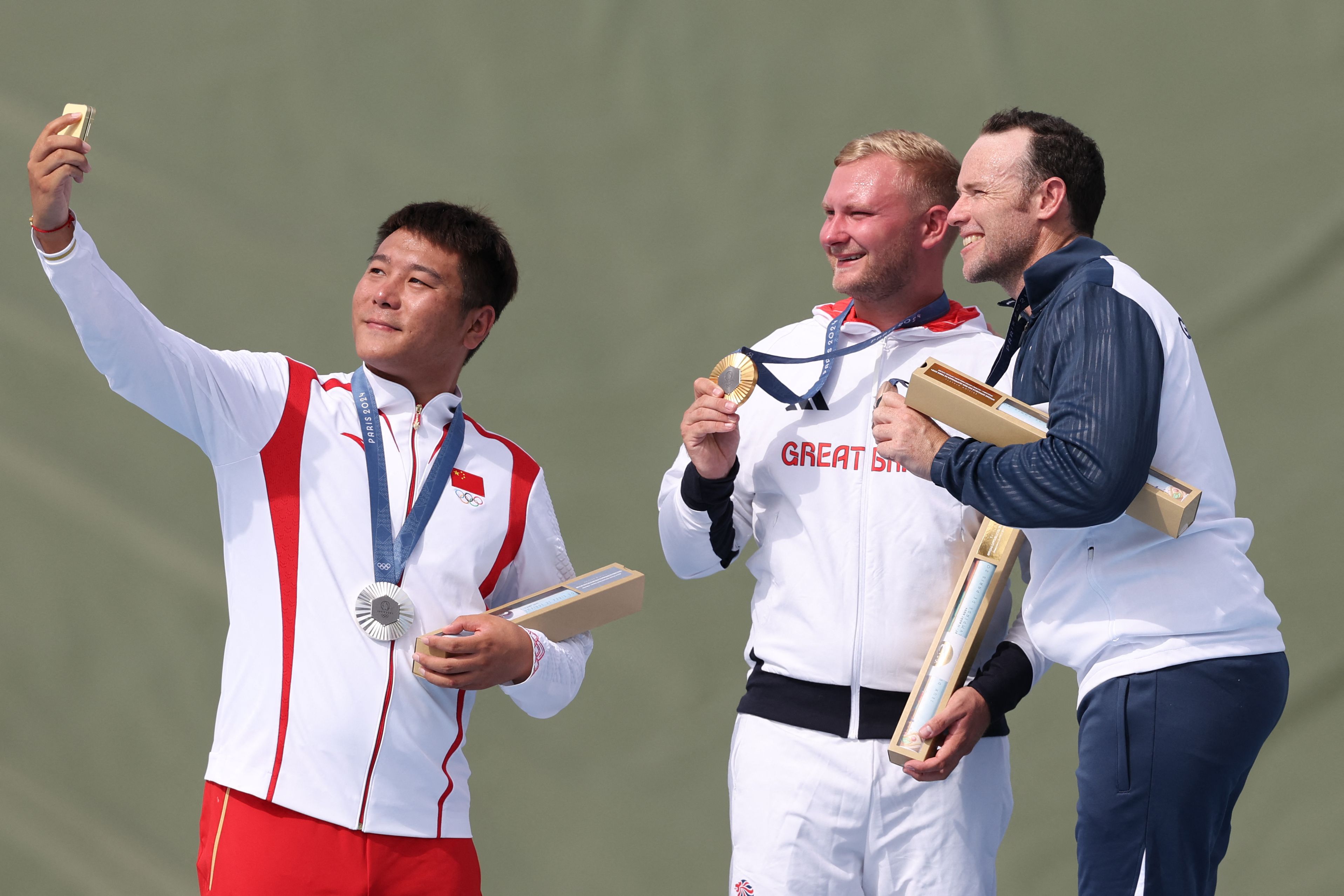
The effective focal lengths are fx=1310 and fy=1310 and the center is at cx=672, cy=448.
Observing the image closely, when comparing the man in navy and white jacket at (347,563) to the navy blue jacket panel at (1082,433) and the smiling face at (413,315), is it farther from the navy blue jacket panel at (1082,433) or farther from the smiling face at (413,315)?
the navy blue jacket panel at (1082,433)

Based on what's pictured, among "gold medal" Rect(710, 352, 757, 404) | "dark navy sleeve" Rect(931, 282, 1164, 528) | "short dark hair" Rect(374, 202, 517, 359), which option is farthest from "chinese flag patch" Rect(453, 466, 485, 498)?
"dark navy sleeve" Rect(931, 282, 1164, 528)

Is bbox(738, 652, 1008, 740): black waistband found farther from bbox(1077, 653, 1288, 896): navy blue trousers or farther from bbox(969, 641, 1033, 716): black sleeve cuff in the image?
bbox(1077, 653, 1288, 896): navy blue trousers

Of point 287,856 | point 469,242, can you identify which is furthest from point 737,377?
point 287,856

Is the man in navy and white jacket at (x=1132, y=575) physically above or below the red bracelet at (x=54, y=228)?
Result: below

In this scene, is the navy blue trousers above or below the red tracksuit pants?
above

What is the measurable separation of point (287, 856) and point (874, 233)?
1.48 m

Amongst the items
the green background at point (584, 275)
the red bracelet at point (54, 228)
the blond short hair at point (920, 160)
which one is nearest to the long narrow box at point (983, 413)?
the blond short hair at point (920, 160)

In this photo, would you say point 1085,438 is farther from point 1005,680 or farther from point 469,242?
point 469,242

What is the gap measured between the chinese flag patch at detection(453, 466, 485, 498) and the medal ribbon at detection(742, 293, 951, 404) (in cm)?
52

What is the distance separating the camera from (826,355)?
7.82 feet

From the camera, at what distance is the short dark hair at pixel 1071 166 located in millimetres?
2096

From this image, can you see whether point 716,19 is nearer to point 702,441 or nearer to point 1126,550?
point 702,441

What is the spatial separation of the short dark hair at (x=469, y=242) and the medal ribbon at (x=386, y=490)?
0.83 ft

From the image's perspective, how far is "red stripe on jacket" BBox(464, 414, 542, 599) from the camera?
7.53 feet
